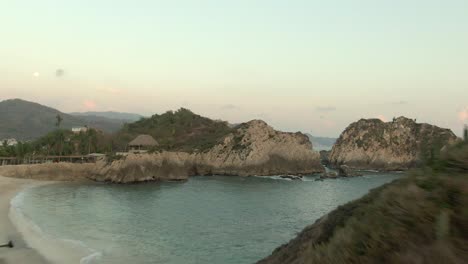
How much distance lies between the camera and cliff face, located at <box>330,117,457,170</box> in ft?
471

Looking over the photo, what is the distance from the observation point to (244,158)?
113438mm

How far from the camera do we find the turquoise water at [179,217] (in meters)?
32.8

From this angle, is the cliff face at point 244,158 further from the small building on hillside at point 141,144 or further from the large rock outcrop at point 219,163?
the small building on hillside at point 141,144

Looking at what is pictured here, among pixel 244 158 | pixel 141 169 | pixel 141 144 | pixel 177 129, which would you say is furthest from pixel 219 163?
pixel 177 129

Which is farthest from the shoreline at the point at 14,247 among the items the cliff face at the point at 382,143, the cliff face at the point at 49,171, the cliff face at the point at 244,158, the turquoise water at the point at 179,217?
the cliff face at the point at 382,143

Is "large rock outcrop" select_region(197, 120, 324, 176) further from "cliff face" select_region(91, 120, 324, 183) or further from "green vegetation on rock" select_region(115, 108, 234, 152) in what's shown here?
"green vegetation on rock" select_region(115, 108, 234, 152)

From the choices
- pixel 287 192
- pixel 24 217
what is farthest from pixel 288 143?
pixel 24 217

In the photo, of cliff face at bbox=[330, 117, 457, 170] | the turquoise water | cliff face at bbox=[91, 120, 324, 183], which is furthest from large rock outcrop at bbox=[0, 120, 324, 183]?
cliff face at bbox=[330, 117, 457, 170]

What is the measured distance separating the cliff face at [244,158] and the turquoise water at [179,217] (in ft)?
47.3

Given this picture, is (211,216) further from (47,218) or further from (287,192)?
(287,192)

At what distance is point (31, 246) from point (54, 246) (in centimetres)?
169

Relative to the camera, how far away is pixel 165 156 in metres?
103

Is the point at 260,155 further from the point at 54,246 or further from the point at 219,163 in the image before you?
the point at 54,246

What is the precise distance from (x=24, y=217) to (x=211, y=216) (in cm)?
2024
